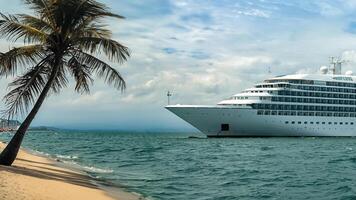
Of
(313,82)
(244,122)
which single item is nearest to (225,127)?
(244,122)

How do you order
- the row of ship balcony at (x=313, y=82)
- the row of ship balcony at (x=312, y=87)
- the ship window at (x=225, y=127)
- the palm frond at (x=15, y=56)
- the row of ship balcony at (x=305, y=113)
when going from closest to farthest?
the palm frond at (x=15, y=56)
the ship window at (x=225, y=127)
the row of ship balcony at (x=305, y=113)
the row of ship balcony at (x=312, y=87)
the row of ship balcony at (x=313, y=82)

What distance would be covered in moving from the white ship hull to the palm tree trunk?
75.9 m

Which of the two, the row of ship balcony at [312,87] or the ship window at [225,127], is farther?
the row of ship balcony at [312,87]

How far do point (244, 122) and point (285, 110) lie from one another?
10.6m

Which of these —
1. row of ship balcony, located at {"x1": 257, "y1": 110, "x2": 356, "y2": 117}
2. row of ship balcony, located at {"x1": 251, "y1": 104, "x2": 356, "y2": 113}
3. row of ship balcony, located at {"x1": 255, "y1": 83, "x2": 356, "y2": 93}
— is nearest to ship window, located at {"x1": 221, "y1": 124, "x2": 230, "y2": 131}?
row of ship balcony, located at {"x1": 251, "y1": 104, "x2": 356, "y2": 113}

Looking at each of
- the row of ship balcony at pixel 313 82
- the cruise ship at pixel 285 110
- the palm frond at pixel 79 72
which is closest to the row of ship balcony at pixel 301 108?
the cruise ship at pixel 285 110

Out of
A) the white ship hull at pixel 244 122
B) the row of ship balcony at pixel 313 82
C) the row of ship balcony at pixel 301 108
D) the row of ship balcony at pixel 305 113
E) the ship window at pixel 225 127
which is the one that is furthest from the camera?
the row of ship balcony at pixel 313 82

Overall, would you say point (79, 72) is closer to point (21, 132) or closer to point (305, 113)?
point (21, 132)

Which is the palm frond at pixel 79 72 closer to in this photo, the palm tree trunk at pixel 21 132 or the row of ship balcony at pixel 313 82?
the palm tree trunk at pixel 21 132

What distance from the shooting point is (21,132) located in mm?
18766

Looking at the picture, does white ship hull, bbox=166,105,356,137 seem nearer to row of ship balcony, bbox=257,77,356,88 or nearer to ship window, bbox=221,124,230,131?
ship window, bbox=221,124,230,131

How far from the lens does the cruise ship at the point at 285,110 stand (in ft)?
314

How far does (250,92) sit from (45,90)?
87.8 m

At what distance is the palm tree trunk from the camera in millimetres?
18625
